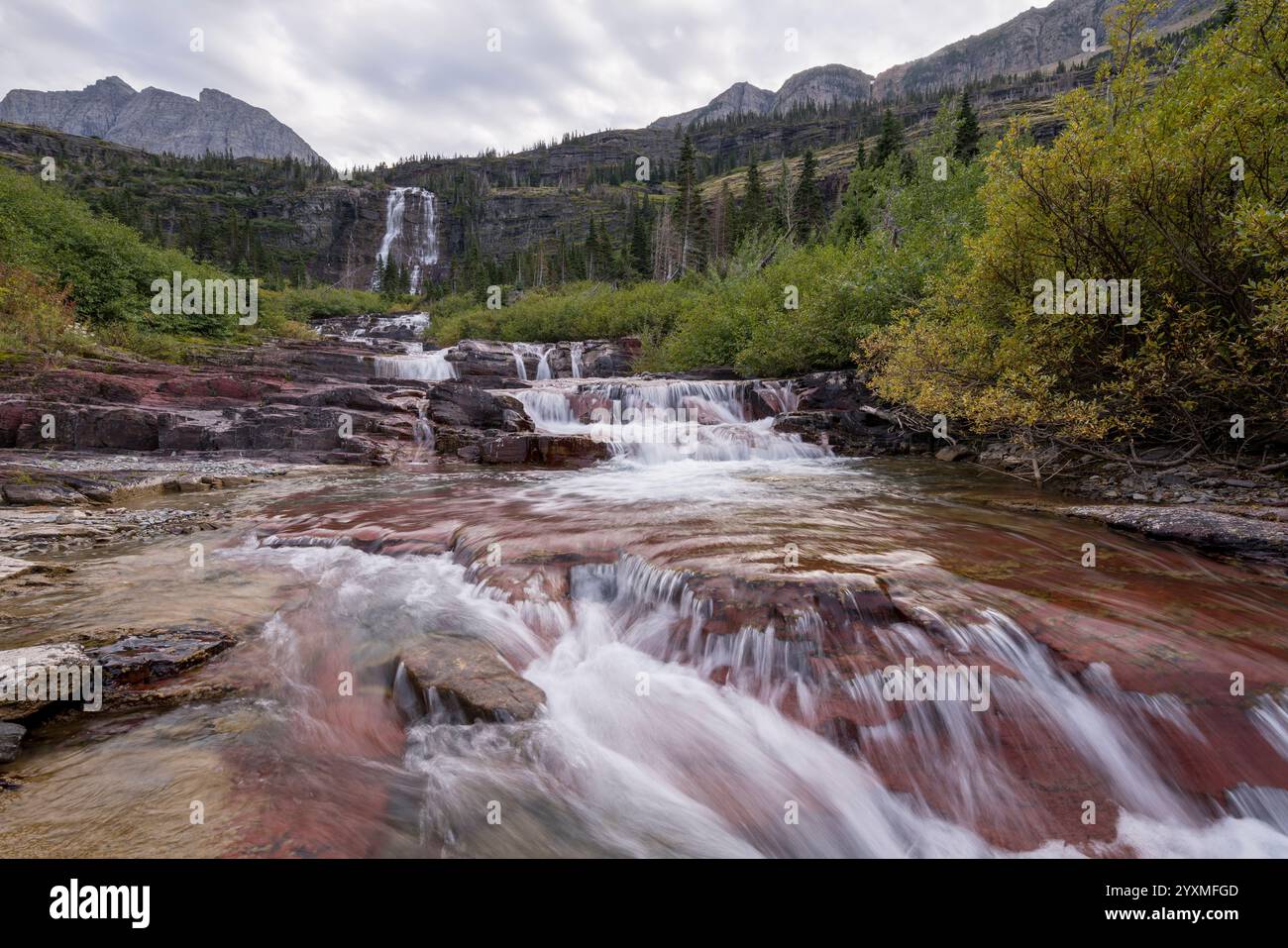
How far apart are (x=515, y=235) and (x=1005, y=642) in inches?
5197

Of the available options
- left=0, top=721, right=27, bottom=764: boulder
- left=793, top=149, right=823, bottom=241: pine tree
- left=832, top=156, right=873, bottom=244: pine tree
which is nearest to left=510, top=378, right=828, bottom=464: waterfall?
left=0, top=721, right=27, bottom=764: boulder

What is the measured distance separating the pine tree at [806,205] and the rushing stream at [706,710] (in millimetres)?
52460

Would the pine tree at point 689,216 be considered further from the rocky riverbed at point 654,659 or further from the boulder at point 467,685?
the boulder at point 467,685

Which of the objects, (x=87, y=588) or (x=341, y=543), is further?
(x=341, y=543)

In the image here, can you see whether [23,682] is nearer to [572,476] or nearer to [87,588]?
[87,588]

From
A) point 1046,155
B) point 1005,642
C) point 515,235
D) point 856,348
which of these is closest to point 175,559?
point 1005,642

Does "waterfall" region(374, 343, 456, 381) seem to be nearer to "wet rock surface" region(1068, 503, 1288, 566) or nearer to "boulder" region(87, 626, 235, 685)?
"boulder" region(87, 626, 235, 685)

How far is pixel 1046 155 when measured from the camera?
9.13 meters

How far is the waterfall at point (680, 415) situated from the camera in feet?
58.3

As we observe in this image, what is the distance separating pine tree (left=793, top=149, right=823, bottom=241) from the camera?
2077 inches

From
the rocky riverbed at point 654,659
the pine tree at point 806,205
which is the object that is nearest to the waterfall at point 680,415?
the rocky riverbed at point 654,659

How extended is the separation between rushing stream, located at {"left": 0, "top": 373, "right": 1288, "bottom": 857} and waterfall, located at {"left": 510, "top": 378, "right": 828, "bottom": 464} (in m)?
10.1
